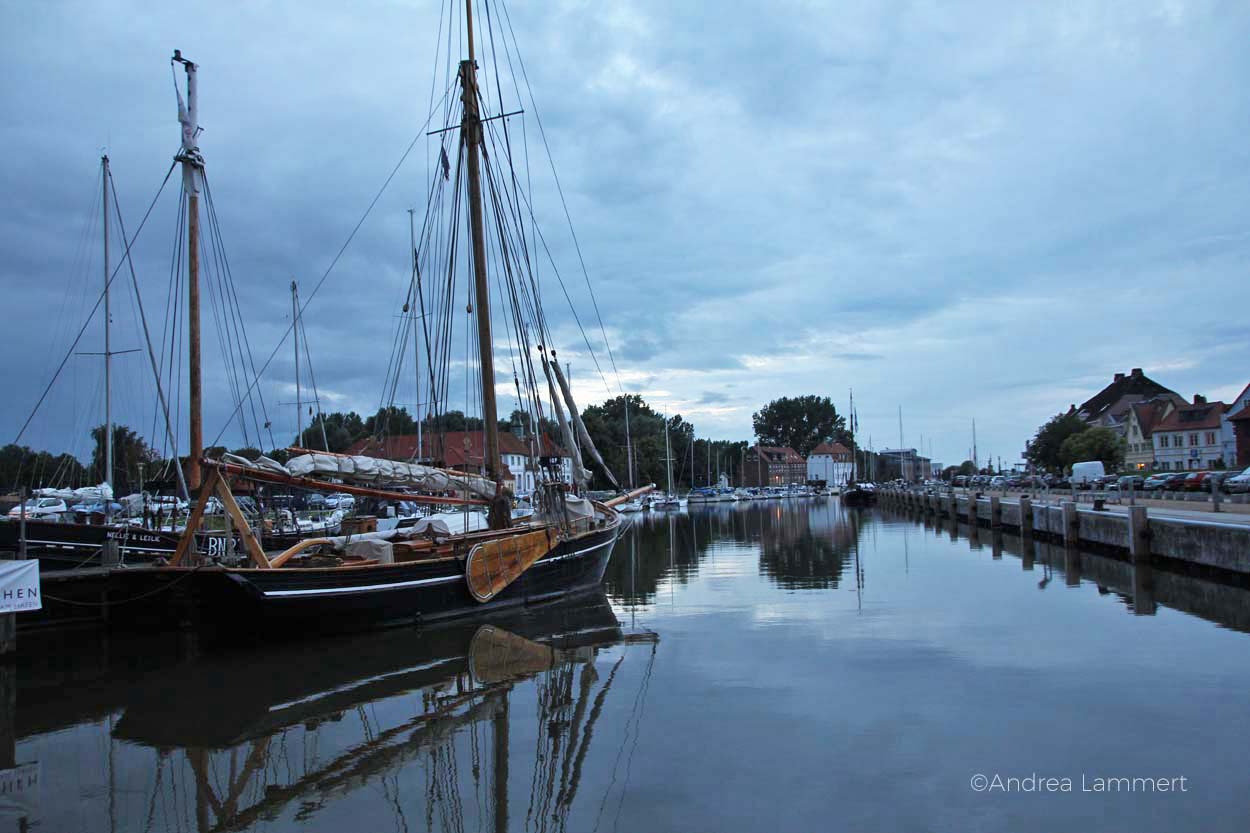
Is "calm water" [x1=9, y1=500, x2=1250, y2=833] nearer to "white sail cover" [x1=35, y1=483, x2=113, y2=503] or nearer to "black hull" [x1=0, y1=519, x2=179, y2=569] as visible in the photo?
"black hull" [x1=0, y1=519, x2=179, y2=569]

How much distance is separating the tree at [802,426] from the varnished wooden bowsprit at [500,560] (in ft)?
571

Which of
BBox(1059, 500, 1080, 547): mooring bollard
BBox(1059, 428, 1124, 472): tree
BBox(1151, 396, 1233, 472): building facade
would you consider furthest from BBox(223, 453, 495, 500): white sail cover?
BBox(1151, 396, 1233, 472): building facade

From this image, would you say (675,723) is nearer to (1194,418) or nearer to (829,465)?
(1194,418)

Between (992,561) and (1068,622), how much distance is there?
13978mm

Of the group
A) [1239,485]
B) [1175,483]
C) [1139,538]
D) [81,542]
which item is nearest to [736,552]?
[1139,538]

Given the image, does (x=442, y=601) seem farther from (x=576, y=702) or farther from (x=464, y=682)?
(x=576, y=702)

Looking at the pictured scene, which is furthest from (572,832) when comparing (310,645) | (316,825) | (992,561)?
(992,561)

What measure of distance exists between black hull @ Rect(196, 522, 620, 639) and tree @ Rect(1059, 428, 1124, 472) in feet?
221

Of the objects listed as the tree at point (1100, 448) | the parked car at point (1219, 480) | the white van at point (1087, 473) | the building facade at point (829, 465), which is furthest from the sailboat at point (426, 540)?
the building facade at point (829, 465)

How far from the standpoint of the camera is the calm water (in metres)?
8.38

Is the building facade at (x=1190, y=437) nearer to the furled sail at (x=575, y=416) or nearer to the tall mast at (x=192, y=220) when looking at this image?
the furled sail at (x=575, y=416)

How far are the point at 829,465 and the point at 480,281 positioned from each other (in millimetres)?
160291

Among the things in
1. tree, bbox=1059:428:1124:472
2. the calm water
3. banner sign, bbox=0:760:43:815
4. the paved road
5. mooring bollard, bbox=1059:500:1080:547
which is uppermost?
tree, bbox=1059:428:1124:472

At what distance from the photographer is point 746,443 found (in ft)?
581
